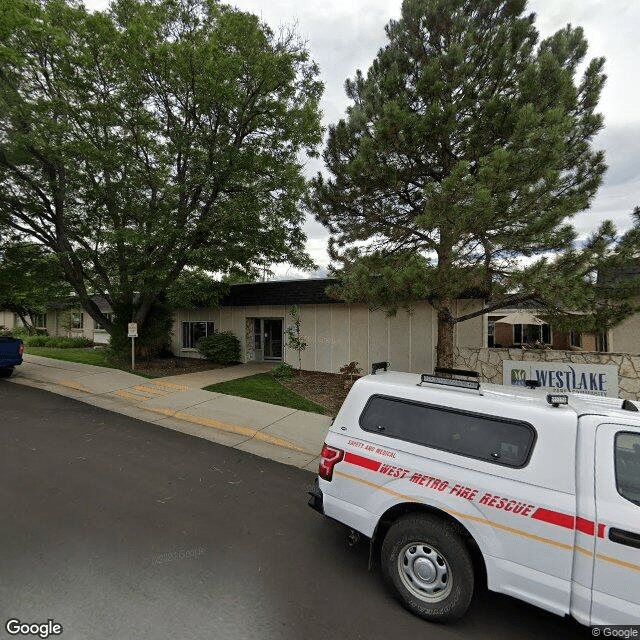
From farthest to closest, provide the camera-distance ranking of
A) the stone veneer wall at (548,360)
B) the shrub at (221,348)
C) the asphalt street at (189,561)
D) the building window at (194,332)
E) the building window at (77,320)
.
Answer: the building window at (77,320) → the building window at (194,332) → the shrub at (221,348) → the stone veneer wall at (548,360) → the asphalt street at (189,561)

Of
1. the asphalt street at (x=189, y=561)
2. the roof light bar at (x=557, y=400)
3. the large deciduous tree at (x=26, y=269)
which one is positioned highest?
the large deciduous tree at (x=26, y=269)

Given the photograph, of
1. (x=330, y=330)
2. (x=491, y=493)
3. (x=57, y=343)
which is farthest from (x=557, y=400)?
(x=57, y=343)

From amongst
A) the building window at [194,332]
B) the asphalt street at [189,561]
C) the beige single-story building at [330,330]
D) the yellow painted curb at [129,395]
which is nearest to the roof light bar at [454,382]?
the asphalt street at [189,561]

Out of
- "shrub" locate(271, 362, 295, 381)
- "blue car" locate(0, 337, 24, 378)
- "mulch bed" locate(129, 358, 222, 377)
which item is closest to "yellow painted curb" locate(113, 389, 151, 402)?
"mulch bed" locate(129, 358, 222, 377)

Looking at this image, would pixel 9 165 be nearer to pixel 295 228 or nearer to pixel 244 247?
pixel 244 247

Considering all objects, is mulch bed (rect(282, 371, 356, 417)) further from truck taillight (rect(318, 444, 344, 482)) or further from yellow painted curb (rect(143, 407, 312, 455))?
truck taillight (rect(318, 444, 344, 482))

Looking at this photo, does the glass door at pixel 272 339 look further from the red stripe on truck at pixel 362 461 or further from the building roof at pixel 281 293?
the red stripe on truck at pixel 362 461

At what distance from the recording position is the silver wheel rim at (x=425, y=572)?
9.50 ft

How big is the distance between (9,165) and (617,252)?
1867 cm

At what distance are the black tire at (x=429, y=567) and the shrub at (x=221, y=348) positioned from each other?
13707 millimetres

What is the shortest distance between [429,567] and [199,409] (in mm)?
7242

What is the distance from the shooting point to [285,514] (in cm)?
443

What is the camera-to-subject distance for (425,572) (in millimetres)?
2947

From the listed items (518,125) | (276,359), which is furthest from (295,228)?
(518,125)
